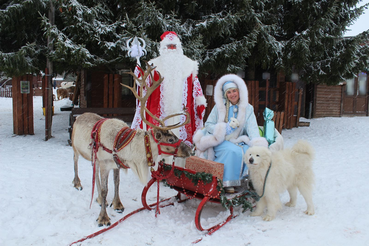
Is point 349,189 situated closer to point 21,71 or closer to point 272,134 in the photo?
point 272,134

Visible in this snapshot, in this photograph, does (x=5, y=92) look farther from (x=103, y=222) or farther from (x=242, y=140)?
(x=242, y=140)

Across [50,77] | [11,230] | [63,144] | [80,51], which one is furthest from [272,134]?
[50,77]

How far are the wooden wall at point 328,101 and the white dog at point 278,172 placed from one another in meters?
11.3

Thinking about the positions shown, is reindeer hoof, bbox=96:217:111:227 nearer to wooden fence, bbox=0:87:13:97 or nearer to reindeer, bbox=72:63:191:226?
reindeer, bbox=72:63:191:226

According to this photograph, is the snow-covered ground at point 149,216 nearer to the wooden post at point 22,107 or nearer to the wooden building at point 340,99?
the wooden post at point 22,107

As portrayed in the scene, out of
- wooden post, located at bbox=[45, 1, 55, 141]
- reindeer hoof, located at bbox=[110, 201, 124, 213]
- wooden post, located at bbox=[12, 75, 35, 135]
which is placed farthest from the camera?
wooden post, located at bbox=[12, 75, 35, 135]

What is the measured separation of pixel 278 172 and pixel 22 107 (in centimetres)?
754

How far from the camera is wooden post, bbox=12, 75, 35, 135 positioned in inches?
305

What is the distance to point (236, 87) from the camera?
3861mm

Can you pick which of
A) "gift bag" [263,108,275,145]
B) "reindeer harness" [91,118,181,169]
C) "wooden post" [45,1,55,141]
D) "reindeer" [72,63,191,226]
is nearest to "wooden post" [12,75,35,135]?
"wooden post" [45,1,55,141]

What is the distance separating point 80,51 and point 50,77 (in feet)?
5.60

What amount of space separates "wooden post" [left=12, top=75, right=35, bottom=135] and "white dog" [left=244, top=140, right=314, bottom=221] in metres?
7.14

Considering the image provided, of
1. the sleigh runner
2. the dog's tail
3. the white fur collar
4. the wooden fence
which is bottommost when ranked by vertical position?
the sleigh runner

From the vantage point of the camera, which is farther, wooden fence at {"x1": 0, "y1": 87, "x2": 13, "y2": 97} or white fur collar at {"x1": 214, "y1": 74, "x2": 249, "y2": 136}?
wooden fence at {"x1": 0, "y1": 87, "x2": 13, "y2": 97}
